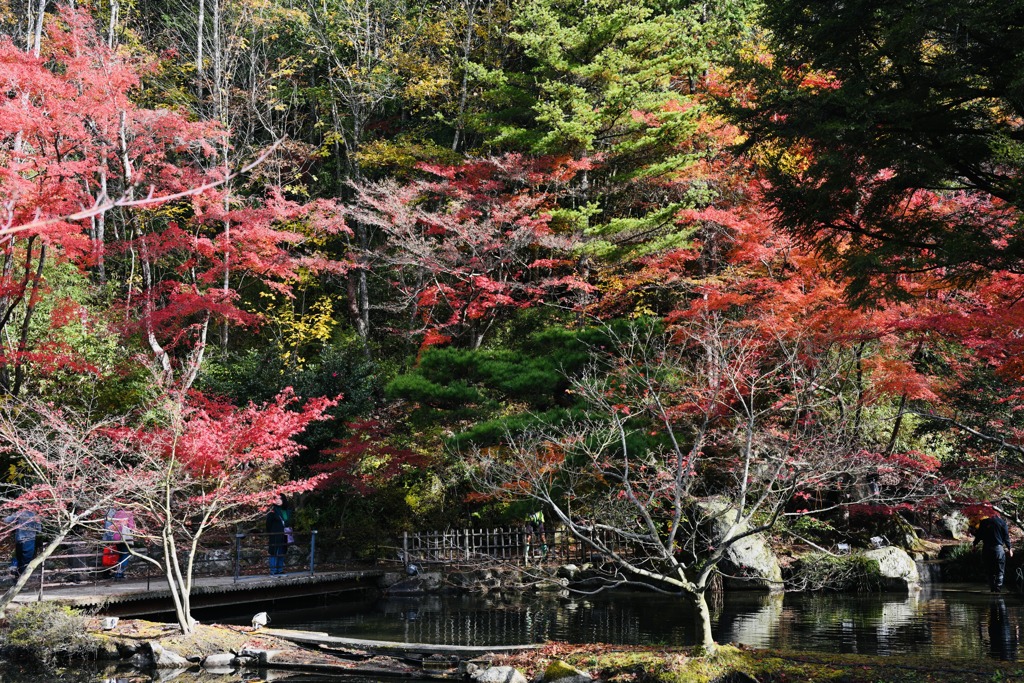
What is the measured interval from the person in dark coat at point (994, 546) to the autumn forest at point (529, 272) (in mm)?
359

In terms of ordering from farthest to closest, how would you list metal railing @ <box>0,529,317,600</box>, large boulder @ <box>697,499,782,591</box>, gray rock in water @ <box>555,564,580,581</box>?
gray rock in water @ <box>555,564,580,581</box> → large boulder @ <box>697,499,782,591</box> → metal railing @ <box>0,529,317,600</box>

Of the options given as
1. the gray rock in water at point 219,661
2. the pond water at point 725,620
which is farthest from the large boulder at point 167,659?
the pond water at point 725,620

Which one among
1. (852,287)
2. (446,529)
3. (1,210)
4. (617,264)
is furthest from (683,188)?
(1,210)

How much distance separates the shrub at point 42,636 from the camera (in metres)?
9.19

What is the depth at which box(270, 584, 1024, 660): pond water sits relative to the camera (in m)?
9.41

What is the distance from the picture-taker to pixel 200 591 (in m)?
12.3

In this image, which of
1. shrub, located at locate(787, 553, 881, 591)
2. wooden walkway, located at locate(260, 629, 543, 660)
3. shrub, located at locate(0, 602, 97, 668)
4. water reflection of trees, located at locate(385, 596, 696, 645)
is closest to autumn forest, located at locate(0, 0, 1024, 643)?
shrub, located at locate(787, 553, 881, 591)

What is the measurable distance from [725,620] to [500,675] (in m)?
4.63

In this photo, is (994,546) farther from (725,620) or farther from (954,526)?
(725,620)

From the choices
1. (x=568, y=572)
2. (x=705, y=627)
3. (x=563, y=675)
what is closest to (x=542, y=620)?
(x=568, y=572)

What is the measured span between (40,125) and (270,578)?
26.3 feet

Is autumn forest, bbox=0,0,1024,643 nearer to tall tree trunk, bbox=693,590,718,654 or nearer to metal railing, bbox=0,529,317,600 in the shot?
tall tree trunk, bbox=693,590,718,654

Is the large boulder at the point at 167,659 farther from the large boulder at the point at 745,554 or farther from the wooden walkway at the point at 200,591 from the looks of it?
the large boulder at the point at 745,554

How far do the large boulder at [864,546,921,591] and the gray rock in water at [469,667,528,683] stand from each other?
898cm
